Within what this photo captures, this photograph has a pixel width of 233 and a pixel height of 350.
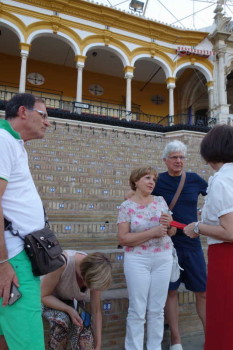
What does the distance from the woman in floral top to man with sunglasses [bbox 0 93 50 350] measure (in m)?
0.93

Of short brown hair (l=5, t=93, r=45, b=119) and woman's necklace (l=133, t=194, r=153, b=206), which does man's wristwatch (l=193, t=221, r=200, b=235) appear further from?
short brown hair (l=5, t=93, r=45, b=119)

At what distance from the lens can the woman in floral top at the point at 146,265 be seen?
2.17 meters

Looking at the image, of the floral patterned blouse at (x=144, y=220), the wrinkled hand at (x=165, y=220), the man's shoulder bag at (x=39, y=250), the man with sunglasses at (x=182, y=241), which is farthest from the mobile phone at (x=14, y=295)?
the man with sunglasses at (x=182, y=241)

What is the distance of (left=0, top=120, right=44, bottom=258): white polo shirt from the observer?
1380 millimetres

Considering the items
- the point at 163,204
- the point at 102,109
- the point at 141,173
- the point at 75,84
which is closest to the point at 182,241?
the point at 163,204

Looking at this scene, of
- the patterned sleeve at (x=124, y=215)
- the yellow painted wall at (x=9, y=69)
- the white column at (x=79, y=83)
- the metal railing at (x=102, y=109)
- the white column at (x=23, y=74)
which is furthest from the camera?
the yellow painted wall at (x=9, y=69)

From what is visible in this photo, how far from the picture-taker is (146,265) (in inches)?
87.5

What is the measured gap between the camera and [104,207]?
16.0 feet

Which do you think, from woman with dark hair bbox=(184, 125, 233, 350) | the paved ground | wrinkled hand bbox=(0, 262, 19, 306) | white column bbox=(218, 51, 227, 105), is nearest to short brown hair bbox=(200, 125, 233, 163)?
woman with dark hair bbox=(184, 125, 233, 350)

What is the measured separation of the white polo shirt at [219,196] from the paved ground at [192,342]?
1403mm

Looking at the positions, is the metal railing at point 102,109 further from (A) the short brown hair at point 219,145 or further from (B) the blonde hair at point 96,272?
(A) the short brown hair at point 219,145

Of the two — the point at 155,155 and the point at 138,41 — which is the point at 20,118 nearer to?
the point at 155,155

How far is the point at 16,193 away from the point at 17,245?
0.25 m

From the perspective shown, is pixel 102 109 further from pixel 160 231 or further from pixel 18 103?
pixel 18 103
